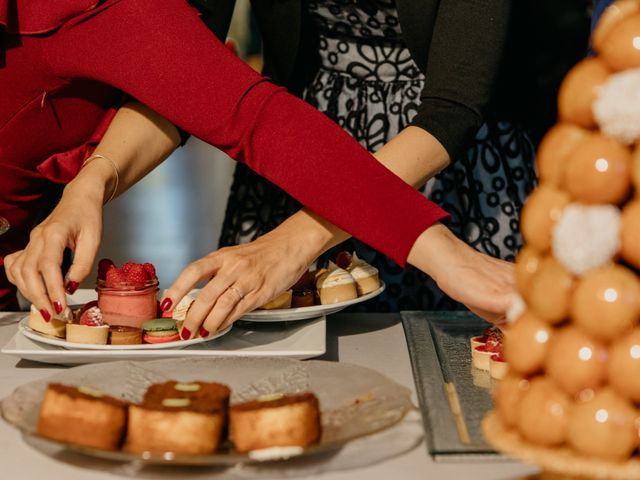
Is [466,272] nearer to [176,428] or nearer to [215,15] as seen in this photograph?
[176,428]

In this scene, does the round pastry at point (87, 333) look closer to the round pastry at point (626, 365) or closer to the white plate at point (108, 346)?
the white plate at point (108, 346)

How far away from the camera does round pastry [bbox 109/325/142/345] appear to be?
1248 mm

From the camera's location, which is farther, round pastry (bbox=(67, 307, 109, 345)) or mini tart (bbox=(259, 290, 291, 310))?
mini tart (bbox=(259, 290, 291, 310))

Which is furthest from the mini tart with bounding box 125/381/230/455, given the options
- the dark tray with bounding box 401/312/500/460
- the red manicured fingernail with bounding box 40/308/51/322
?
the red manicured fingernail with bounding box 40/308/51/322

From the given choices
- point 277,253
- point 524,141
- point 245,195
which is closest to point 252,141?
point 277,253

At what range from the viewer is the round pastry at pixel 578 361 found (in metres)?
0.67

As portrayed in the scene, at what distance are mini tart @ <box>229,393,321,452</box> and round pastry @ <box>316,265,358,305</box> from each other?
1.88ft

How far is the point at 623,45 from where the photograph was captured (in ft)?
2.19

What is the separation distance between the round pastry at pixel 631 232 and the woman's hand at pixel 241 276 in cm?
66

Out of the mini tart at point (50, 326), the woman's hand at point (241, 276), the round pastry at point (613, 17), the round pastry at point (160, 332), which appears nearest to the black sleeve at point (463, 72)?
the woman's hand at point (241, 276)

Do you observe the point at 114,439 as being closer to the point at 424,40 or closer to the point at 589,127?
the point at 589,127

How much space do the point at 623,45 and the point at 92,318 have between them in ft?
2.77

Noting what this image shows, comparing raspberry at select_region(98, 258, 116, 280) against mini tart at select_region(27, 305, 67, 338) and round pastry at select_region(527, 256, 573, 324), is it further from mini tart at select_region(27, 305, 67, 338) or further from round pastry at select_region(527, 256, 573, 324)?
round pastry at select_region(527, 256, 573, 324)

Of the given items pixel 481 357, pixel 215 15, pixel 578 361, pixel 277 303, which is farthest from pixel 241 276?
pixel 578 361
